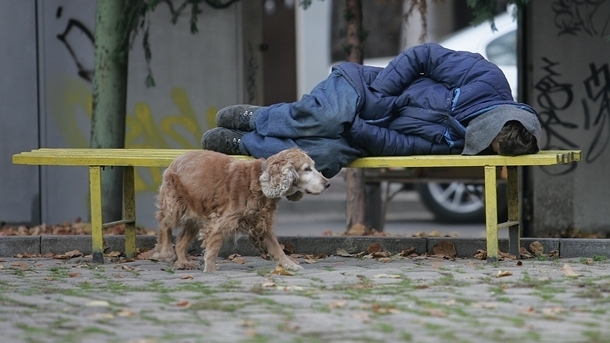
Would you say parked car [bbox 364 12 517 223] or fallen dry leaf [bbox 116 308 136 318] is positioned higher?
parked car [bbox 364 12 517 223]

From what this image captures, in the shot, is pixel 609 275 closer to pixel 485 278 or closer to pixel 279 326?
pixel 485 278

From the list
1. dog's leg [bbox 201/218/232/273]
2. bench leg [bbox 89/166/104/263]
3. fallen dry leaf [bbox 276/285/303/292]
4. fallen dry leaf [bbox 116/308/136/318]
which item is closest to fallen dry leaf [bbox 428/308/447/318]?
fallen dry leaf [bbox 276/285/303/292]

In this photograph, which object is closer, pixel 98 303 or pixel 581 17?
pixel 98 303

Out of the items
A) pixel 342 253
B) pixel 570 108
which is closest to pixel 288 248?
pixel 342 253

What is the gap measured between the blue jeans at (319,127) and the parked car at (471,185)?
5.59 metres

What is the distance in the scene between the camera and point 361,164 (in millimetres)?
6922

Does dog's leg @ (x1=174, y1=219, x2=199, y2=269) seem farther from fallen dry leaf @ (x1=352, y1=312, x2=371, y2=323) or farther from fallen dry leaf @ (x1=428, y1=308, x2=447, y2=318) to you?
fallen dry leaf @ (x1=428, y1=308, x2=447, y2=318)

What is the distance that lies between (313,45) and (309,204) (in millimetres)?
3807

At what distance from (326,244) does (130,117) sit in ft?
11.1

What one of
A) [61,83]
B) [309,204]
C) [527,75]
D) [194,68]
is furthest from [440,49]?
[309,204]

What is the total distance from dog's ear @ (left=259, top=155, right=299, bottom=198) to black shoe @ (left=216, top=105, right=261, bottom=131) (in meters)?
0.86

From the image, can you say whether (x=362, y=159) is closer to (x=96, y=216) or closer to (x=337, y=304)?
(x=96, y=216)

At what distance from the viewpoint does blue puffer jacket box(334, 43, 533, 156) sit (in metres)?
6.96

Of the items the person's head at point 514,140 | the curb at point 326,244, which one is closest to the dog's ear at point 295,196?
the curb at point 326,244
